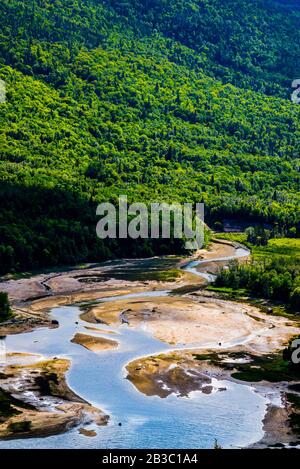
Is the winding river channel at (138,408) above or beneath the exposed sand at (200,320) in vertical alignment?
beneath

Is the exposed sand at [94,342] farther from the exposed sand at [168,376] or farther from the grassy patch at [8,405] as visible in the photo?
the grassy patch at [8,405]

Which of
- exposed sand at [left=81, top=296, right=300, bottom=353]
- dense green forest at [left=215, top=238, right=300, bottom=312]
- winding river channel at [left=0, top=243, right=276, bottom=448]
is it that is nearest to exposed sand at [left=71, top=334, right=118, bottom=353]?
winding river channel at [left=0, top=243, right=276, bottom=448]

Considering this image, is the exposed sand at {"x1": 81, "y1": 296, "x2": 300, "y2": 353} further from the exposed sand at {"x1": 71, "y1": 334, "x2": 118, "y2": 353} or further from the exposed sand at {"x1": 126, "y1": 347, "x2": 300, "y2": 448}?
the exposed sand at {"x1": 71, "y1": 334, "x2": 118, "y2": 353}

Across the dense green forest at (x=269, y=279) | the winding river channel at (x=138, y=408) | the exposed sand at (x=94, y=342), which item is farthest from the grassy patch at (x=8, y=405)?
the dense green forest at (x=269, y=279)

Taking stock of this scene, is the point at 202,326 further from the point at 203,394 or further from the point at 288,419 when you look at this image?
the point at 288,419

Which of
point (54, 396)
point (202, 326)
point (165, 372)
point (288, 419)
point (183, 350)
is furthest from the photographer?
point (202, 326)

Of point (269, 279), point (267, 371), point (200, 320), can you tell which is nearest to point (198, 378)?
point (267, 371)
